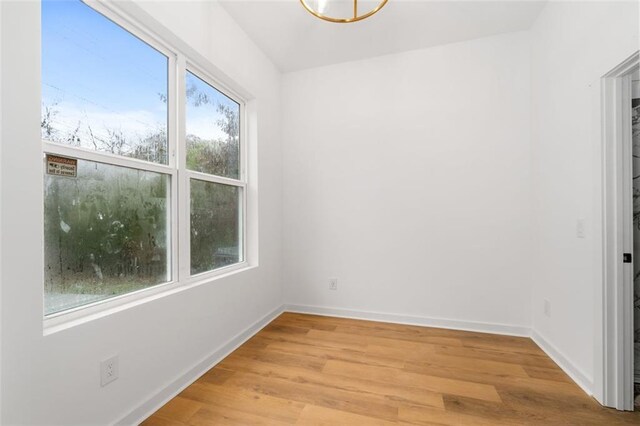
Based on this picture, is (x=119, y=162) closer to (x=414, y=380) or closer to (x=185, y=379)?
(x=185, y=379)

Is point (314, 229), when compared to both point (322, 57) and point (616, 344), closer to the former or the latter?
point (322, 57)

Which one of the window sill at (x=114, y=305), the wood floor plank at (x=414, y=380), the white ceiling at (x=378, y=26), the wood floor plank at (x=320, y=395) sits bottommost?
the wood floor plank at (x=414, y=380)

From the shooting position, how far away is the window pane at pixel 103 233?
1349mm

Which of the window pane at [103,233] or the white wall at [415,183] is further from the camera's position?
the white wall at [415,183]

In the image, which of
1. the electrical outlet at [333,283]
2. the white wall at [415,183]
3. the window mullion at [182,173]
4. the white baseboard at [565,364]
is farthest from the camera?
the electrical outlet at [333,283]

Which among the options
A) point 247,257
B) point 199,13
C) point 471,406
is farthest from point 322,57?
point 471,406

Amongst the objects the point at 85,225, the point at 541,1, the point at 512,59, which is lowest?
the point at 85,225

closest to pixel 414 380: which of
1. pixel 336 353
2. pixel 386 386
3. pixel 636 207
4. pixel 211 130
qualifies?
pixel 386 386

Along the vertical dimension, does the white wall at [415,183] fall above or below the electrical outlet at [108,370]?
above

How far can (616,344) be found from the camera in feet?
5.52

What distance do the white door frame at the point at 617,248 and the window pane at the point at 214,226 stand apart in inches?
108

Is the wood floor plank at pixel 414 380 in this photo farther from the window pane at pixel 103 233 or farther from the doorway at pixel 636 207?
the window pane at pixel 103 233

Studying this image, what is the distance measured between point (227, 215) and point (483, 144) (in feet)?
8.40

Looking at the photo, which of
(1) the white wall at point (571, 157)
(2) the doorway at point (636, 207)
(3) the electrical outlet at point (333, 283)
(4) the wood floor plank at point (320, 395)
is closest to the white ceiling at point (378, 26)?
(1) the white wall at point (571, 157)
